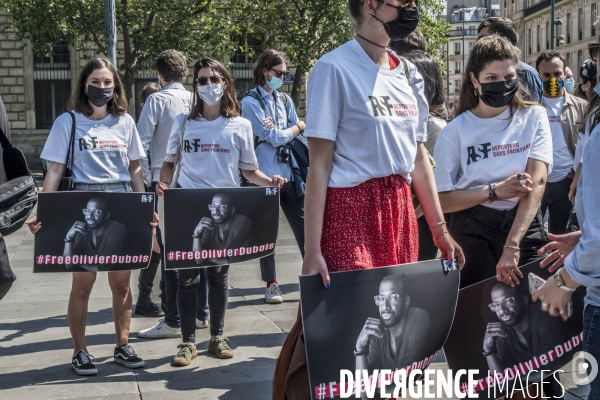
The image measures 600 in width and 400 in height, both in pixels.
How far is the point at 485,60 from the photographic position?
12.7 ft

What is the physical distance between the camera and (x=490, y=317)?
11.5 ft

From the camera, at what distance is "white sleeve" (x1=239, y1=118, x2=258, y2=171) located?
556cm

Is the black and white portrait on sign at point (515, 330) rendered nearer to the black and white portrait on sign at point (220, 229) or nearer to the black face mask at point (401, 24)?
the black face mask at point (401, 24)

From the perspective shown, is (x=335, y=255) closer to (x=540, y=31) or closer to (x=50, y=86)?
(x=50, y=86)

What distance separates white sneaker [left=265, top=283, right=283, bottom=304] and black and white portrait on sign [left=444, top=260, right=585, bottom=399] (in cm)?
362

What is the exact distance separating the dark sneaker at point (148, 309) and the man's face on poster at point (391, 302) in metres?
4.13

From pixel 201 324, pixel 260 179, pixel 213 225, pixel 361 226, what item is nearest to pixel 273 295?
pixel 201 324

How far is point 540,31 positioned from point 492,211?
81979mm

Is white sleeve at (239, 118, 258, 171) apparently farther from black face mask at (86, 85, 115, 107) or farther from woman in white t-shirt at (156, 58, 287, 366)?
black face mask at (86, 85, 115, 107)

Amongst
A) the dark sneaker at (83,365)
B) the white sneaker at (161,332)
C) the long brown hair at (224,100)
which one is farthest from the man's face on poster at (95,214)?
the white sneaker at (161,332)

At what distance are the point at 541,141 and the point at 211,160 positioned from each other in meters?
2.37

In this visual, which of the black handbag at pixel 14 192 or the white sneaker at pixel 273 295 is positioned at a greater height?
the black handbag at pixel 14 192

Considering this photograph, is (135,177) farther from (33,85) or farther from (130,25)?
→ (33,85)

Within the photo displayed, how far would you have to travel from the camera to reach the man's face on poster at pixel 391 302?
9.68 feet
